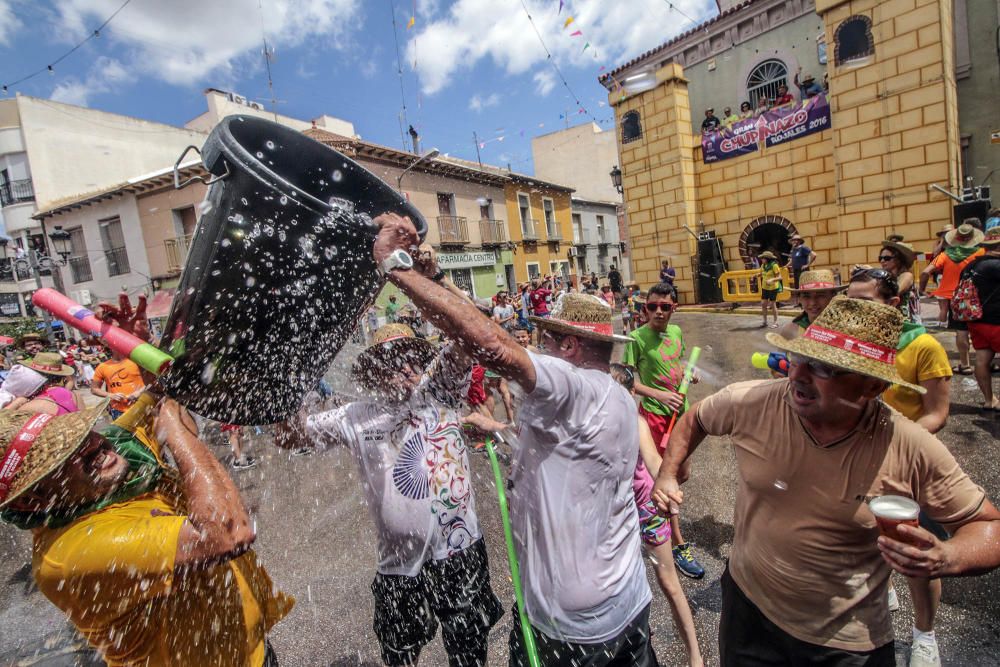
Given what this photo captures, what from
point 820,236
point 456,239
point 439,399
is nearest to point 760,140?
point 820,236

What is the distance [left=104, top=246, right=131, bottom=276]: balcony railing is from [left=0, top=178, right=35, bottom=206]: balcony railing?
5.74 m

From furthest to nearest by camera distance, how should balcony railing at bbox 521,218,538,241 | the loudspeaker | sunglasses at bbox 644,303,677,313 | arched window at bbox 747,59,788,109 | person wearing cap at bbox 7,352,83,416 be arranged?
1. balcony railing at bbox 521,218,538,241
2. arched window at bbox 747,59,788,109
3. the loudspeaker
4. person wearing cap at bbox 7,352,83,416
5. sunglasses at bbox 644,303,677,313

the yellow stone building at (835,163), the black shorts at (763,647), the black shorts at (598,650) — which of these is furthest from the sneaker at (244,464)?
the yellow stone building at (835,163)

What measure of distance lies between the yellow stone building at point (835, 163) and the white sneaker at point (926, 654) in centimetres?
1303

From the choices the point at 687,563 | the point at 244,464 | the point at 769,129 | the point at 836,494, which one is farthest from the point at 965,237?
the point at 769,129

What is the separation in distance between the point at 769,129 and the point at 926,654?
50.4 ft

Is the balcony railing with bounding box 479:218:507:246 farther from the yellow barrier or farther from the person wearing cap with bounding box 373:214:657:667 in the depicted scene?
the person wearing cap with bounding box 373:214:657:667

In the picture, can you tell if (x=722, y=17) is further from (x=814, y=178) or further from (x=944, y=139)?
(x=944, y=139)

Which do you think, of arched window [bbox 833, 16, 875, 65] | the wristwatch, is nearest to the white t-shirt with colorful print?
the wristwatch

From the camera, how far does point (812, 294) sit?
360 centimetres

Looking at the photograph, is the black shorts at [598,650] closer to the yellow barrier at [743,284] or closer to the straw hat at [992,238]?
the straw hat at [992,238]

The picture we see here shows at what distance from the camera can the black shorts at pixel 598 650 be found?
1601 millimetres

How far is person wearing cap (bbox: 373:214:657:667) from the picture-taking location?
1513mm

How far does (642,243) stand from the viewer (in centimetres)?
1672
